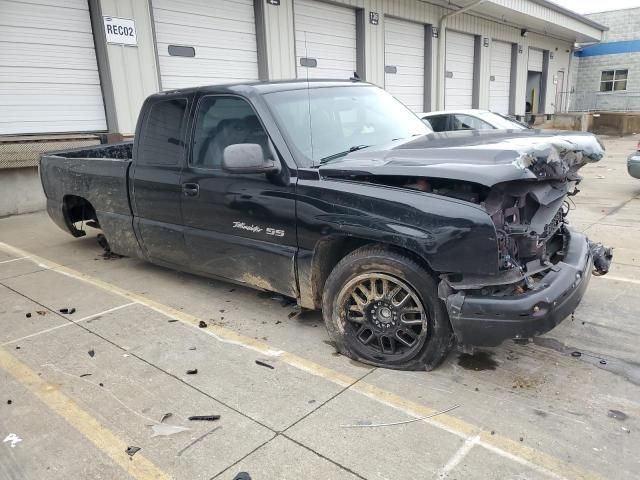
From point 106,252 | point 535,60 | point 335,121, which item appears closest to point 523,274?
point 335,121

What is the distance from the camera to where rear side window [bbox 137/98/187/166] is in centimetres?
452

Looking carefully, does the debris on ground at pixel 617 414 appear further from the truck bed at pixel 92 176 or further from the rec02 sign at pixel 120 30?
the rec02 sign at pixel 120 30

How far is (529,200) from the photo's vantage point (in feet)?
11.3

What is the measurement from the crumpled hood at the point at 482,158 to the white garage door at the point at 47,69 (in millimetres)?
7867

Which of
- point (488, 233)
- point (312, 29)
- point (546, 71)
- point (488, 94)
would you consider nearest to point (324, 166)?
point (488, 233)

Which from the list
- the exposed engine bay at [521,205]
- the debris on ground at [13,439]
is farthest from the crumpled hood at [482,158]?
the debris on ground at [13,439]

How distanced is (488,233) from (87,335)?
127 inches

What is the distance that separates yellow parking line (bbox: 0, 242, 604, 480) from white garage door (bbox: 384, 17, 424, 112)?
13.7 meters

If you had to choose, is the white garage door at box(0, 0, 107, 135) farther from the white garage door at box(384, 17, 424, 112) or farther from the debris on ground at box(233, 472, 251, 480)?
the white garage door at box(384, 17, 424, 112)

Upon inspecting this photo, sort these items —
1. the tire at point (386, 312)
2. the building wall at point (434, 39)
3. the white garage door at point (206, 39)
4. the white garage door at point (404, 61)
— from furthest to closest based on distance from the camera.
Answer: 1. the white garage door at point (404, 61)
2. the building wall at point (434, 39)
3. the white garage door at point (206, 39)
4. the tire at point (386, 312)

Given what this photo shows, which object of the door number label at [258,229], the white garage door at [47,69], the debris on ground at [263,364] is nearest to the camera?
the debris on ground at [263,364]

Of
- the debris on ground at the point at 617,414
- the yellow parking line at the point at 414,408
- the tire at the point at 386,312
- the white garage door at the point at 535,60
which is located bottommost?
the debris on ground at the point at 617,414

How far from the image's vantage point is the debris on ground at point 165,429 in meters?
2.82

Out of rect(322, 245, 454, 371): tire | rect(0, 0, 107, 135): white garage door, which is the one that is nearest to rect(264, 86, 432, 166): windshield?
rect(322, 245, 454, 371): tire
